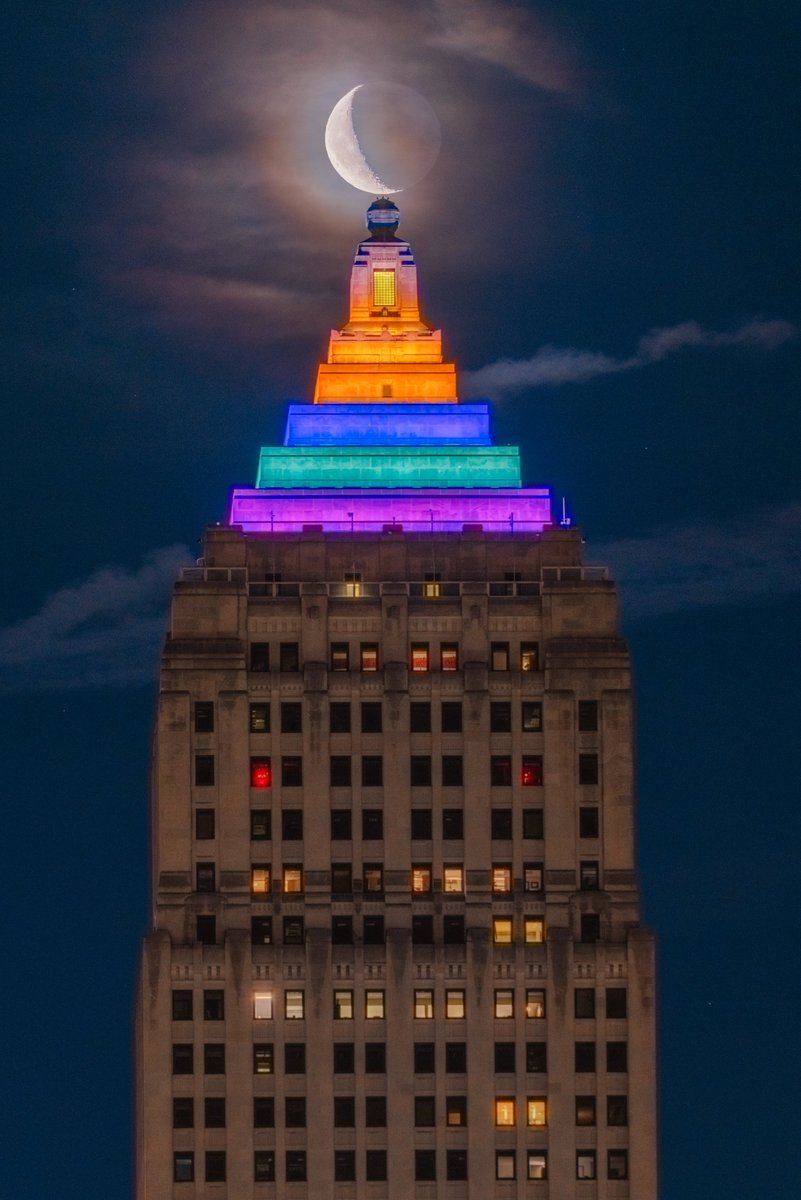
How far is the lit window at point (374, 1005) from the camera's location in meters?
194

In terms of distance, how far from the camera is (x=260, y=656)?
200m

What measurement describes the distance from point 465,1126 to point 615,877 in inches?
600

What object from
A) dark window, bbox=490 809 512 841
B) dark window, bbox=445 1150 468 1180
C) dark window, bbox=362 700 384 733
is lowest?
dark window, bbox=445 1150 468 1180

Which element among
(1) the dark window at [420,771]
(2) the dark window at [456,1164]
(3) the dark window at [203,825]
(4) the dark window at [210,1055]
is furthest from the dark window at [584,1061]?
(3) the dark window at [203,825]

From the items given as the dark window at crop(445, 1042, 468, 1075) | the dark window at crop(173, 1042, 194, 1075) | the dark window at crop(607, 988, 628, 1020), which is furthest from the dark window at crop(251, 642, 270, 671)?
the dark window at crop(607, 988, 628, 1020)

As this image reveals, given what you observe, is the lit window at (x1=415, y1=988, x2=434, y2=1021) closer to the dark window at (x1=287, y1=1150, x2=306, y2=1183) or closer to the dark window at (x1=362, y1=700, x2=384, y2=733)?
the dark window at (x1=287, y1=1150, x2=306, y2=1183)

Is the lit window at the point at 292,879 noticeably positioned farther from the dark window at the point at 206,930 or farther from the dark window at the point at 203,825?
the dark window at the point at 203,825

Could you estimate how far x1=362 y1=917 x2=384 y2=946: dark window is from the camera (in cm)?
19625

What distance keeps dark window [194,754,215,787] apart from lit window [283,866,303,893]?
6.18 metres

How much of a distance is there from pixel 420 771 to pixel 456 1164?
20.7 m

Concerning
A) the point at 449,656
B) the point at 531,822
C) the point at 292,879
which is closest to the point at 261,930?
the point at 292,879

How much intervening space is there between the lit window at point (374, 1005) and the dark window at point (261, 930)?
6.17m

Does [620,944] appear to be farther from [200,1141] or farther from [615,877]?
[200,1141]

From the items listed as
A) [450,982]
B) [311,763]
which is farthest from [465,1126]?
[311,763]
